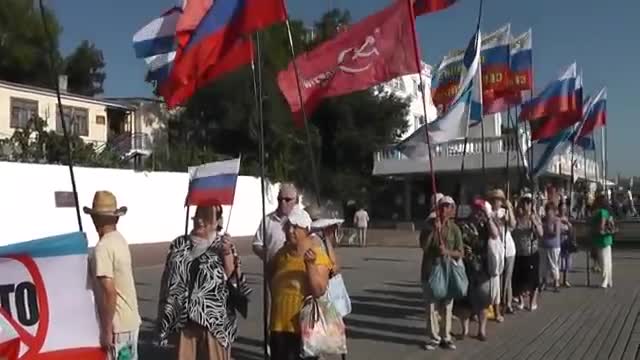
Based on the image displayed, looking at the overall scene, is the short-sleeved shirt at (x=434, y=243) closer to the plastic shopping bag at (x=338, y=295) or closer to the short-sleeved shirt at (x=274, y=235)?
the plastic shopping bag at (x=338, y=295)

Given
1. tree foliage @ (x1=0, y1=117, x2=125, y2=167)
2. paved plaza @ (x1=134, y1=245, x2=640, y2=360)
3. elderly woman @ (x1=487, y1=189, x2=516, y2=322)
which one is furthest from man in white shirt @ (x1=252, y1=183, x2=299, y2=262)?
tree foliage @ (x1=0, y1=117, x2=125, y2=167)

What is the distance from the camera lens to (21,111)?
4225 centimetres

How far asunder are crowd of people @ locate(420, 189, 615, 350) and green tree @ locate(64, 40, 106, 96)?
50.1 m

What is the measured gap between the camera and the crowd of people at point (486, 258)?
378 inches

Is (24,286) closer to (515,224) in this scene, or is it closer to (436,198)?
(436,198)

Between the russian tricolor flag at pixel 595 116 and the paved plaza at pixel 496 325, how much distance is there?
4165mm

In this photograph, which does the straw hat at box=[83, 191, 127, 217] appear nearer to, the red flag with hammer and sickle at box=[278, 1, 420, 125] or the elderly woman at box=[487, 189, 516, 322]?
the red flag with hammer and sickle at box=[278, 1, 420, 125]

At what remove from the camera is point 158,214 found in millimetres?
30500

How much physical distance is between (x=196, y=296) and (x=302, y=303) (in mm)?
889

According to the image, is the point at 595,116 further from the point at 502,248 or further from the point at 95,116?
the point at 95,116

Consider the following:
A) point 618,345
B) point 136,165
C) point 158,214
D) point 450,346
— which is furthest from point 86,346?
point 136,165

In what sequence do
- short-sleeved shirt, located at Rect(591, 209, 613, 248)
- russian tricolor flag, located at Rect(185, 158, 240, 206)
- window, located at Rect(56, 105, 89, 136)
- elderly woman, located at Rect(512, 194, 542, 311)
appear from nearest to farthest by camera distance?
russian tricolor flag, located at Rect(185, 158, 240, 206) → elderly woman, located at Rect(512, 194, 542, 311) → short-sleeved shirt, located at Rect(591, 209, 613, 248) → window, located at Rect(56, 105, 89, 136)

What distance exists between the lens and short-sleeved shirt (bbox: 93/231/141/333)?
5.33 meters

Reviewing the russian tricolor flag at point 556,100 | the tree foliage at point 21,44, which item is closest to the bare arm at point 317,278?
the russian tricolor flag at point 556,100
